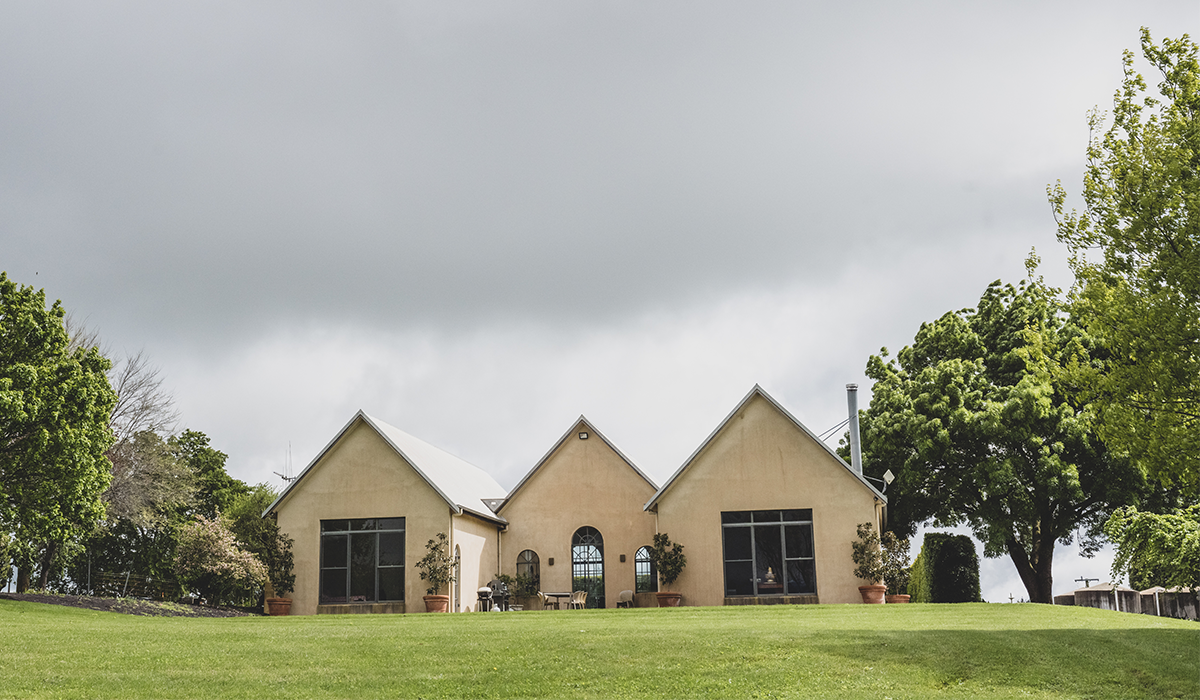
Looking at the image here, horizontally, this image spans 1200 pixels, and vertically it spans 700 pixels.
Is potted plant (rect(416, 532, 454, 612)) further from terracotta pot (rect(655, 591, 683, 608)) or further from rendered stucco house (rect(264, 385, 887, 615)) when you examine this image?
terracotta pot (rect(655, 591, 683, 608))

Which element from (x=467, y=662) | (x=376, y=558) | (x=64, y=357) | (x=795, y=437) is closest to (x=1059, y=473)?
(x=795, y=437)

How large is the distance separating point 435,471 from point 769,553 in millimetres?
10836

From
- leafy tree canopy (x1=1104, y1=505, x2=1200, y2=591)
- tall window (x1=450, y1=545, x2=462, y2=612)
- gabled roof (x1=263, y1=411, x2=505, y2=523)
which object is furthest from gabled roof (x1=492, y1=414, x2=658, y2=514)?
leafy tree canopy (x1=1104, y1=505, x2=1200, y2=591)

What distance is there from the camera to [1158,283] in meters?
14.4

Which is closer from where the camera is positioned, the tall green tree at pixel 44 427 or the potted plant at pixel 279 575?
the tall green tree at pixel 44 427

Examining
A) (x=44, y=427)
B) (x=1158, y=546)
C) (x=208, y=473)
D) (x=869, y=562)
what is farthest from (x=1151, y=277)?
(x=208, y=473)

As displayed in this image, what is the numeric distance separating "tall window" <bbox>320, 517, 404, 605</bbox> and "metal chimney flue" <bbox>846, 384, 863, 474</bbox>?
15.1 metres

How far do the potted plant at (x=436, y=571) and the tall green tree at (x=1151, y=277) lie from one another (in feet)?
60.5

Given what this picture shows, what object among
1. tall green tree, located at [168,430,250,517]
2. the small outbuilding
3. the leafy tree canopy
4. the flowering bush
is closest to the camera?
the leafy tree canopy

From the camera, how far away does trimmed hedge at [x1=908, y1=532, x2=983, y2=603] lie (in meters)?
27.6

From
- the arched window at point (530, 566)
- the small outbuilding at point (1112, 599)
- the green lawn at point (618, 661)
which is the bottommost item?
the small outbuilding at point (1112, 599)

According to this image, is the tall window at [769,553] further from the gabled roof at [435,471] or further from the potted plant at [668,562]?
the gabled roof at [435,471]

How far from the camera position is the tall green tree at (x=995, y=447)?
105ft

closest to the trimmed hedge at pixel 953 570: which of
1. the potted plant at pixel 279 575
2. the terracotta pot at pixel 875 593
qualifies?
the terracotta pot at pixel 875 593
